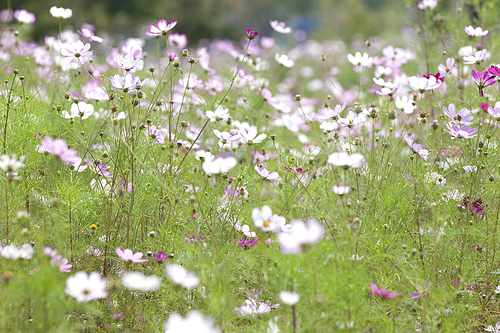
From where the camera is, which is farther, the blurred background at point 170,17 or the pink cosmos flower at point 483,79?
the blurred background at point 170,17

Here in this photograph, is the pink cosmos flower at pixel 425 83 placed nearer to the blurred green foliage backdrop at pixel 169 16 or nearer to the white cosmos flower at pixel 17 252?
the white cosmos flower at pixel 17 252

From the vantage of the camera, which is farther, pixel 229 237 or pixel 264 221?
pixel 229 237

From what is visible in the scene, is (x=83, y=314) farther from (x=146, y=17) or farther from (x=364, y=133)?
(x=146, y=17)

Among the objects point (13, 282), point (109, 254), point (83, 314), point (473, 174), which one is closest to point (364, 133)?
point (473, 174)

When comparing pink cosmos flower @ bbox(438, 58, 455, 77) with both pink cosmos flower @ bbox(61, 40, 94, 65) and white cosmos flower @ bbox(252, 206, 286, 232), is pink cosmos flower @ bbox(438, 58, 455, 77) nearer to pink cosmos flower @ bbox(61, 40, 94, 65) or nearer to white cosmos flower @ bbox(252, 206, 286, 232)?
white cosmos flower @ bbox(252, 206, 286, 232)

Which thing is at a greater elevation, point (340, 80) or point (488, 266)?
point (340, 80)

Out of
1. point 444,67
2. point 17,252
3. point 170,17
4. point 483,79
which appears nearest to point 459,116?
point 483,79

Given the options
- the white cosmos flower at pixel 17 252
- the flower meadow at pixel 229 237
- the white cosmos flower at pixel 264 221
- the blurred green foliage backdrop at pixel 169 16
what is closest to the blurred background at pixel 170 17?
the blurred green foliage backdrop at pixel 169 16

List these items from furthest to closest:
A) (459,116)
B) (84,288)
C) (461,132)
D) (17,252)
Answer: (459,116) < (461,132) < (17,252) < (84,288)

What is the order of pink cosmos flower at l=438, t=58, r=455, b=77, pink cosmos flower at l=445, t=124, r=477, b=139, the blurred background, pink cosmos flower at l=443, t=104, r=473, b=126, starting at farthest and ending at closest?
the blurred background
pink cosmos flower at l=438, t=58, r=455, b=77
pink cosmos flower at l=443, t=104, r=473, b=126
pink cosmos flower at l=445, t=124, r=477, b=139

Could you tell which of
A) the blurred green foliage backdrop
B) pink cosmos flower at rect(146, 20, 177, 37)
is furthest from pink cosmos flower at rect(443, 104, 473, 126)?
the blurred green foliage backdrop

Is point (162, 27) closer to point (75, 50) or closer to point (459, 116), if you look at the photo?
point (75, 50)

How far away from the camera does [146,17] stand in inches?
444

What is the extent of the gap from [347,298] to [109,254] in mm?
830
